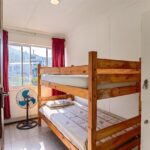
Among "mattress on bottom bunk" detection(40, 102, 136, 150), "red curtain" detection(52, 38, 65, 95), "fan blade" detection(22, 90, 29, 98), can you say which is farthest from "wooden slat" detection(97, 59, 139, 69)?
"red curtain" detection(52, 38, 65, 95)

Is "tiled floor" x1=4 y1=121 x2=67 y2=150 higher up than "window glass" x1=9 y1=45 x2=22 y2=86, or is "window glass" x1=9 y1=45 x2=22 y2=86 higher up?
"window glass" x1=9 y1=45 x2=22 y2=86

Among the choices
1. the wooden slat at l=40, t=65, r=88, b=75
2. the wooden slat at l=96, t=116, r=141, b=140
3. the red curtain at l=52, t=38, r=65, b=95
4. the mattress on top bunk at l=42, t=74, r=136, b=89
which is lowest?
the wooden slat at l=96, t=116, r=141, b=140

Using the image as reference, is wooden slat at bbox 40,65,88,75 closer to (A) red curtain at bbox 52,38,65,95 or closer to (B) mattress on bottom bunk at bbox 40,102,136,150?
(B) mattress on bottom bunk at bbox 40,102,136,150

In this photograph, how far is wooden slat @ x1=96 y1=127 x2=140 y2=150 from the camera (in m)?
1.53

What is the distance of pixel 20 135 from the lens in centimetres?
288

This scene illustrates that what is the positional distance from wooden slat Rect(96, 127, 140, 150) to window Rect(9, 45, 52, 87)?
2.84 meters

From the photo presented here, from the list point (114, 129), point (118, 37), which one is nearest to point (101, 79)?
point (114, 129)

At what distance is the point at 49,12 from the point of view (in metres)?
2.74

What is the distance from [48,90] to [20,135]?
142cm

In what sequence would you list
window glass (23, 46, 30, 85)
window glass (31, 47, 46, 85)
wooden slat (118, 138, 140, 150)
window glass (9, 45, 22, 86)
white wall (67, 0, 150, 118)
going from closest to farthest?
wooden slat (118, 138, 140, 150) → white wall (67, 0, 150, 118) → window glass (9, 45, 22, 86) → window glass (23, 46, 30, 85) → window glass (31, 47, 46, 85)

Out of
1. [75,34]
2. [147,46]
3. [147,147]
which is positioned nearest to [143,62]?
[147,46]

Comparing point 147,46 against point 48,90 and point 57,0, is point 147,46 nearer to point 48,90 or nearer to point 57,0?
point 57,0

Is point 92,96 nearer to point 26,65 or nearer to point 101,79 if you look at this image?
point 101,79

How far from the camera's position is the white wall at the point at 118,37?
7.35 ft
